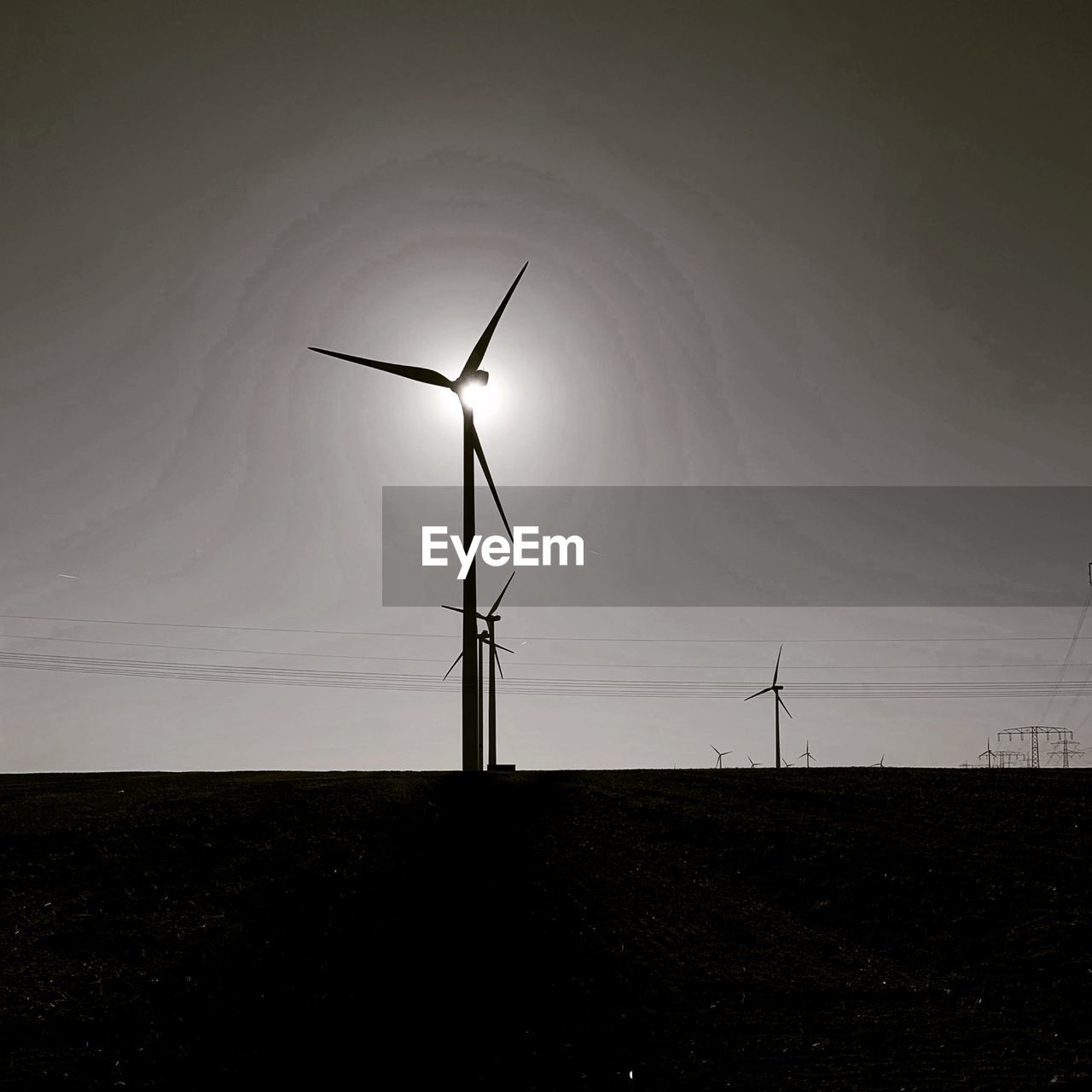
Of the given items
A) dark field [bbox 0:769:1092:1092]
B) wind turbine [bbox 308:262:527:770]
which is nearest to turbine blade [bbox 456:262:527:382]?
wind turbine [bbox 308:262:527:770]

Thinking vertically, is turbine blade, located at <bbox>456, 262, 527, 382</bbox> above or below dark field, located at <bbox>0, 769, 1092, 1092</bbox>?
above

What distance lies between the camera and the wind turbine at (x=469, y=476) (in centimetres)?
3825

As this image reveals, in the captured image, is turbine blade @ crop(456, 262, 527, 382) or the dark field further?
turbine blade @ crop(456, 262, 527, 382)

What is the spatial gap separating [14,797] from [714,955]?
1067 inches

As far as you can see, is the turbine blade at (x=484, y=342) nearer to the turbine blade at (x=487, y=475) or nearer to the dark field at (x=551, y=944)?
the turbine blade at (x=487, y=475)

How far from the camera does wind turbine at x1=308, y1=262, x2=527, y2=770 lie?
38.2m

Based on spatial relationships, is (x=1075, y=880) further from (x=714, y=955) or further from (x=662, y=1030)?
(x=662, y=1030)

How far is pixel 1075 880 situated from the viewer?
2103cm

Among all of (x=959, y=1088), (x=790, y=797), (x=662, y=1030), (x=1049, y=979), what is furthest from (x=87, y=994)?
(x=790, y=797)

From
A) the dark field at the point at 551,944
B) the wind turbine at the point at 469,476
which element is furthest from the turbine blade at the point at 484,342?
the dark field at the point at 551,944

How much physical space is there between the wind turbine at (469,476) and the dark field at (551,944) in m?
8.13

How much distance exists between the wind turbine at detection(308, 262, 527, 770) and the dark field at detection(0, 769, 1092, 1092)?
8.13 m

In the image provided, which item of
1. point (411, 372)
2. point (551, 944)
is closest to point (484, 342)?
point (411, 372)

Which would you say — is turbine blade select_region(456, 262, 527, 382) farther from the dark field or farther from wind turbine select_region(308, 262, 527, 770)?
the dark field
